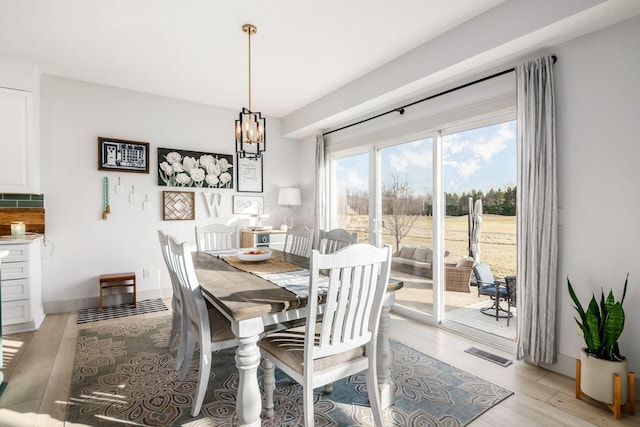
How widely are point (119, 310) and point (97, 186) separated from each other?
1.53 meters

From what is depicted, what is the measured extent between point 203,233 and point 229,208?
1298 mm

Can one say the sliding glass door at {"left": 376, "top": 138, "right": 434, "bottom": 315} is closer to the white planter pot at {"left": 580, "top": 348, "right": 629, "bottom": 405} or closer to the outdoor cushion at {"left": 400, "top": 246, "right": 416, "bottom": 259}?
the outdoor cushion at {"left": 400, "top": 246, "right": 416, "bottom": 259}

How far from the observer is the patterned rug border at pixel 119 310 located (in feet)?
12.0

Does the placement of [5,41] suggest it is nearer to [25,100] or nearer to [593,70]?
[25,100]

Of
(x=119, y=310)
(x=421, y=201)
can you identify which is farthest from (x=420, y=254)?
(x=119, y=310)

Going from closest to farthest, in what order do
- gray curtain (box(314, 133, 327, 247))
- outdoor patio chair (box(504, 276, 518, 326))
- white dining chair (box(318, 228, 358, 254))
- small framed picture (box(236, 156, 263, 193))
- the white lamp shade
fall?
1. white dining chair (box(318, 228, 358, 254))
2. outdoor patio chair (box(504, 276, 518, 326))
3. gray curtain (box(314, 133, 327, 247))
4. small framed picture (box(236, 156, 263, 193))
5. the white lamp shade

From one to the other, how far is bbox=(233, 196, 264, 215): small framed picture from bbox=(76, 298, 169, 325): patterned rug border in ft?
5.44

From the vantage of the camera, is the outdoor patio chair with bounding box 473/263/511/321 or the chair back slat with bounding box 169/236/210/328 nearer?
the chair back slat with bounding box 169/236/210/328

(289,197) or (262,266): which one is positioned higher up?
(289,197)

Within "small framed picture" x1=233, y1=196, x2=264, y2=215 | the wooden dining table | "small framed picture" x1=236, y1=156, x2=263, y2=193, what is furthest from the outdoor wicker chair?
"small framed picture" x1=236, y1=156, x2=263, y2=193

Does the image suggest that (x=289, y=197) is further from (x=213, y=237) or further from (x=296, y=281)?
(x=296, y=281)

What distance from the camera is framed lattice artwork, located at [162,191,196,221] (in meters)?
4.42

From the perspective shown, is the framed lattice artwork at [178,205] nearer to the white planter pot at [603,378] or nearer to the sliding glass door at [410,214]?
the sliding glass door at [410,214]

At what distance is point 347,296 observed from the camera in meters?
1.58
